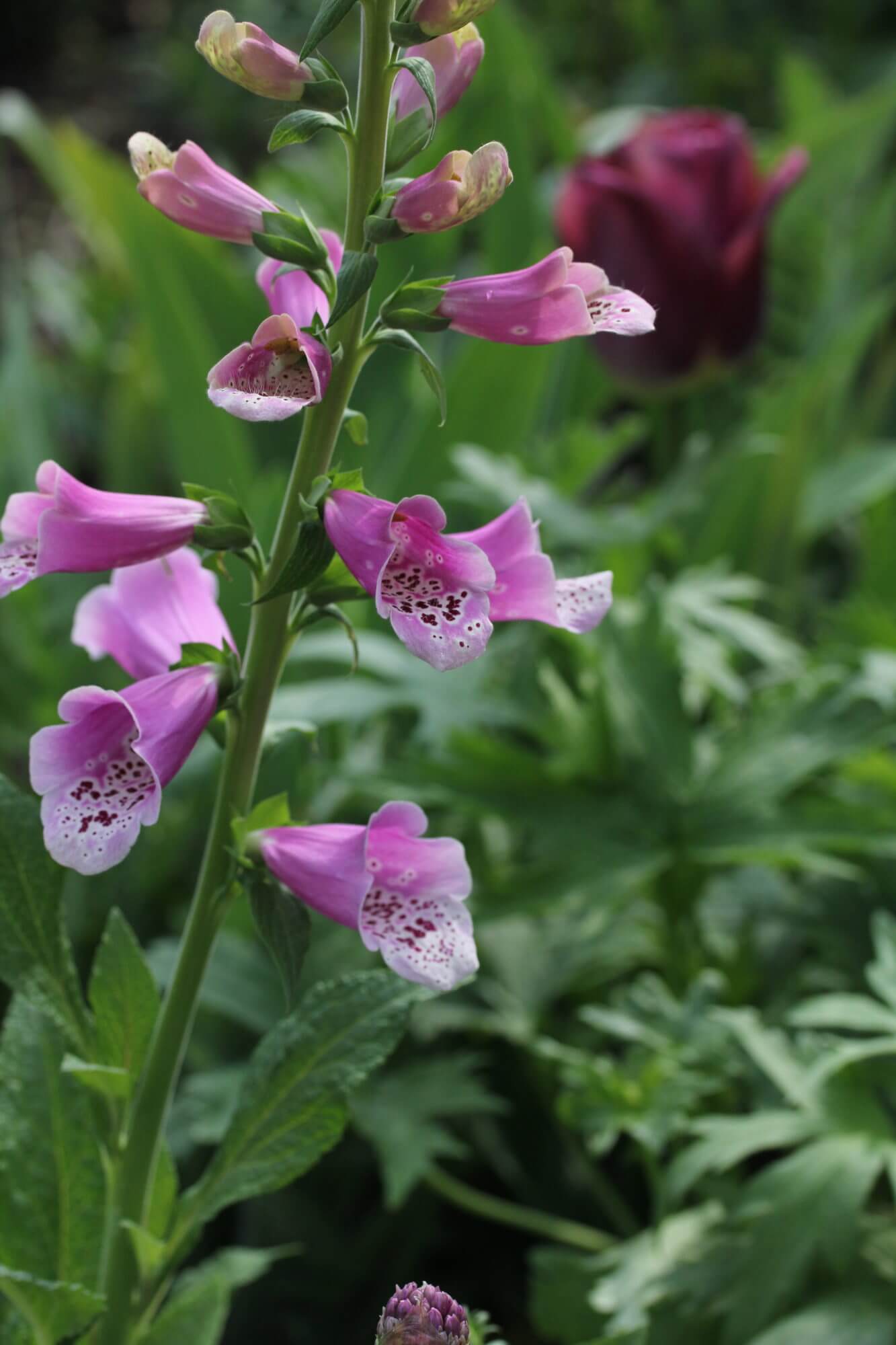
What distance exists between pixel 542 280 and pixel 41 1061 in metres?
0.35

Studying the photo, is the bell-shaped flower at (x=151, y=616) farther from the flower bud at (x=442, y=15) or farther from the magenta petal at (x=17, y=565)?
the flower bud at (x=442, y=15)

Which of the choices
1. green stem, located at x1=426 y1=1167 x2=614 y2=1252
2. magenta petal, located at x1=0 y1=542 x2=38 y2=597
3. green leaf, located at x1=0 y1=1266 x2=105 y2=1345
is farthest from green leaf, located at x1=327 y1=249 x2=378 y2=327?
green stem, located at x1=426 y1=1167 x2=614 y2=1252

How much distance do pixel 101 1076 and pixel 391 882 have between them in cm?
13

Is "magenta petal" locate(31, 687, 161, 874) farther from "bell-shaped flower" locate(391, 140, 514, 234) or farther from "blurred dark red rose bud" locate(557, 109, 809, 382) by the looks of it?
"blurred dark red rose bud" locate(557, 109, 809, 382)

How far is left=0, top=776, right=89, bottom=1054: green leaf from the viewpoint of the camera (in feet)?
1.61

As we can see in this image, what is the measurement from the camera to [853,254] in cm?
142

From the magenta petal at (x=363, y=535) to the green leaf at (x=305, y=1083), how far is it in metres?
0.18

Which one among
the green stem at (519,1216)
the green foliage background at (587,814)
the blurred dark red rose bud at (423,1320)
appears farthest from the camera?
the green stem at (519,1216)

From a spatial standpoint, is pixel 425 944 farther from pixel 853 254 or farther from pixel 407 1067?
pixel 853 254

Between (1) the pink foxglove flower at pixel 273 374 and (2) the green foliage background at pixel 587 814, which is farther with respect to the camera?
(2) the green foliage background at pixel 587 814

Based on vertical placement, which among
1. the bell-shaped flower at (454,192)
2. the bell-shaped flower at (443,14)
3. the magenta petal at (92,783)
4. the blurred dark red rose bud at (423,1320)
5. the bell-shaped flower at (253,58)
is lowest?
the blurred dark red rose bud at (423,1320)

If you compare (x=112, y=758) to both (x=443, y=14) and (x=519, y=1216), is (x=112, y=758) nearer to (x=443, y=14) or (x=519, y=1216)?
(x=443, y=14)

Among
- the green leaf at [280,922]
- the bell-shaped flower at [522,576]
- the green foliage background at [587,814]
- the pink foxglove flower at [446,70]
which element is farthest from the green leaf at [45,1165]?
the pink foxglove flower at [446,70]

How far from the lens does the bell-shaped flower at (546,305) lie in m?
0.39
